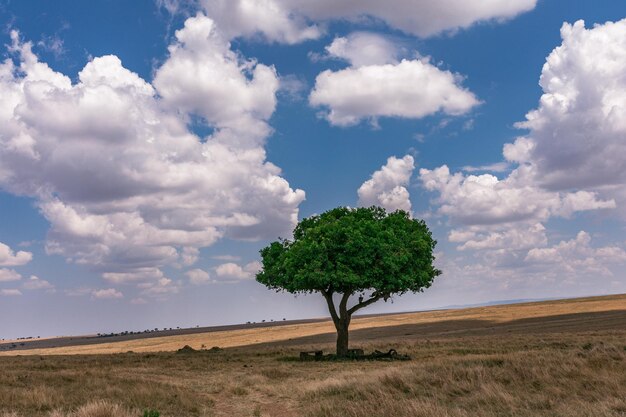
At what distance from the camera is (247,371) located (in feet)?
106

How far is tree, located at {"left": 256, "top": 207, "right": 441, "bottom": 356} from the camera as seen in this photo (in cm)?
3878

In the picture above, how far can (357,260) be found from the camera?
1523 inches

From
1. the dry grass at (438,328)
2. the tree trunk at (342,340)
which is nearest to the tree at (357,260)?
the tree trunk at (342,340)

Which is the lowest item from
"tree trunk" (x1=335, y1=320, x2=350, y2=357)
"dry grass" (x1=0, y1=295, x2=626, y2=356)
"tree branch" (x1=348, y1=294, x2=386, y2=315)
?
"dry grass" (x1=0, y1=295, x2=626, y2=356)

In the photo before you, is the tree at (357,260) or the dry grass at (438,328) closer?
the tree at (357,260)

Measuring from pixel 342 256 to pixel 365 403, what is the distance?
22.2m

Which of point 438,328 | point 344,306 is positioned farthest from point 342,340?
point 438,328

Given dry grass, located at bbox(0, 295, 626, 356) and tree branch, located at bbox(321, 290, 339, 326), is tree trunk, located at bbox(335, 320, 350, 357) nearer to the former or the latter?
tree branch, located at bbox(321, 290, 339, 326)

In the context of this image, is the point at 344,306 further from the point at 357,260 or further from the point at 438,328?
the point at 438,328

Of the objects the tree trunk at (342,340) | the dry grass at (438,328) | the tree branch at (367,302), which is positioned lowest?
the dry grass at (438,328)

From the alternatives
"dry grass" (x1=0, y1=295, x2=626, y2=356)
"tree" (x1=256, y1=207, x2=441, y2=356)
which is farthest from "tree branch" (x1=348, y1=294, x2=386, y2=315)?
"dry grass" (x1=0, y1=295, x2=626, y2=356)

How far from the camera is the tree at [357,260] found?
38.8m

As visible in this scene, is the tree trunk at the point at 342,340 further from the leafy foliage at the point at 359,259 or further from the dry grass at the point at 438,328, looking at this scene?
the dry grass at the point at 438,328

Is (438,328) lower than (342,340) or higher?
lower
